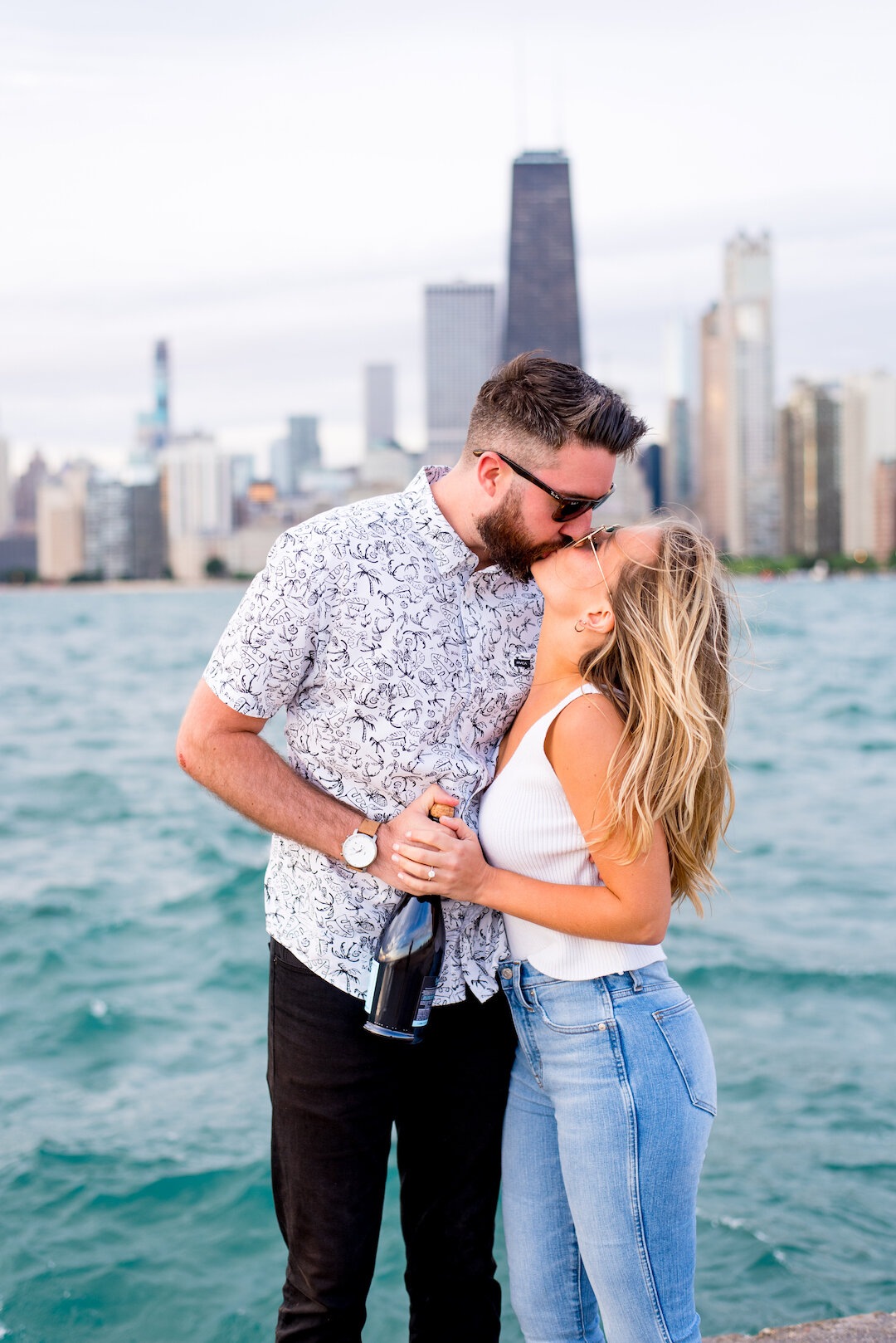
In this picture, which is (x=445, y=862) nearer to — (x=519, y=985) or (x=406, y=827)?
(x=406, y=827)

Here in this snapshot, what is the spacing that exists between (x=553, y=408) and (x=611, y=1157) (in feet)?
4.82

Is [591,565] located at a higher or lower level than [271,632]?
higher

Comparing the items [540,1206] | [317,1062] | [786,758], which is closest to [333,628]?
[317,1062]

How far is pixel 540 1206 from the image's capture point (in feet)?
7.98

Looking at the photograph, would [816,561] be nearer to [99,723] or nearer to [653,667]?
[99,723]

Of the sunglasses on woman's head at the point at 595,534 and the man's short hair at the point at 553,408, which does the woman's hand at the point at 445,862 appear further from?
the man's short hair at the point at 553,408

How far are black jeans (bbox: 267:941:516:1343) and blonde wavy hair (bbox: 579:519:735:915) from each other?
62 cm

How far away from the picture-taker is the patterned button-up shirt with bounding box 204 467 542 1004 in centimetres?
238

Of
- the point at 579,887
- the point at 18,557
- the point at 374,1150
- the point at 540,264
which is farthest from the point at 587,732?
the point at 18,557

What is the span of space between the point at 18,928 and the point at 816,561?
123 metres

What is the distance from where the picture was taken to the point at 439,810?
7.68ft

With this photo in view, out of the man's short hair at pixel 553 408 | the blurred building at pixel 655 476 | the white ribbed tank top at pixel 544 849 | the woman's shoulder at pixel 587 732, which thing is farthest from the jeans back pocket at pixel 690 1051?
the blurred building at pixel 655 476

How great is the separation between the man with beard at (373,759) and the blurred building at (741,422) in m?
106

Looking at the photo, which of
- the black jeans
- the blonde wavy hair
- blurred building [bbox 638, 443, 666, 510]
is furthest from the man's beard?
blurred building [bbox 638, 443, 666, 510]
